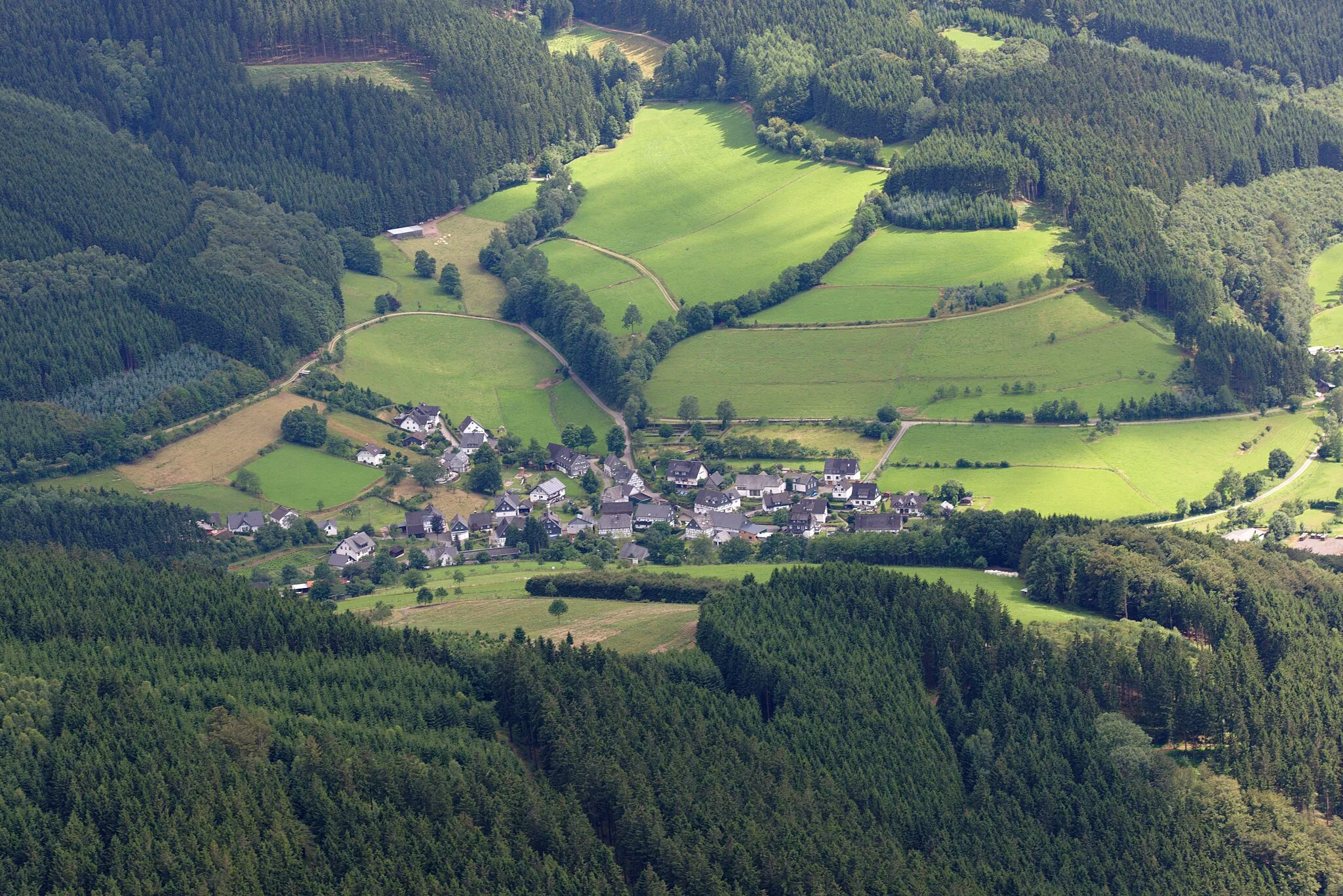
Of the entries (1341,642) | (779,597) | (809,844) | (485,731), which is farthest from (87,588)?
(1341,642)

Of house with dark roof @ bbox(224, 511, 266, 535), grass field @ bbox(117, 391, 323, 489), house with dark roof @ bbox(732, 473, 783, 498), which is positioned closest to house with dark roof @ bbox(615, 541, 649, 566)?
house with dark roof @ bbox(732, 473, 783, 498)

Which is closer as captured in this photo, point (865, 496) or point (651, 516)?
point (865, 496)

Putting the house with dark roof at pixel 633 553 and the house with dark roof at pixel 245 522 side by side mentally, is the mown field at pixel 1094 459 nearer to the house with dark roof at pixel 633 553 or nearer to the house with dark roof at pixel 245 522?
the house with dark roof at pixel 633 553

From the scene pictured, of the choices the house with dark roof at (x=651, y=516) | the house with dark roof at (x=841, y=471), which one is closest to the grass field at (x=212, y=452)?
the house with dark roof at (x=651, y=516)

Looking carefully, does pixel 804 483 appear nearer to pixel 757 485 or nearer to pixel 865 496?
pixel 757 485

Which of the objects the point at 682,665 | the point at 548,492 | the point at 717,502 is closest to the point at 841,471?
the point at 717,502

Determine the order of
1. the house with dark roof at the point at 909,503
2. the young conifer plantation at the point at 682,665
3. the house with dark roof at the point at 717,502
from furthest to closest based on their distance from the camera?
the house with dark roof at the point at 717,502, the house with dark roof at the point at 909,503, the young conifer plantation at the point at 682,665
